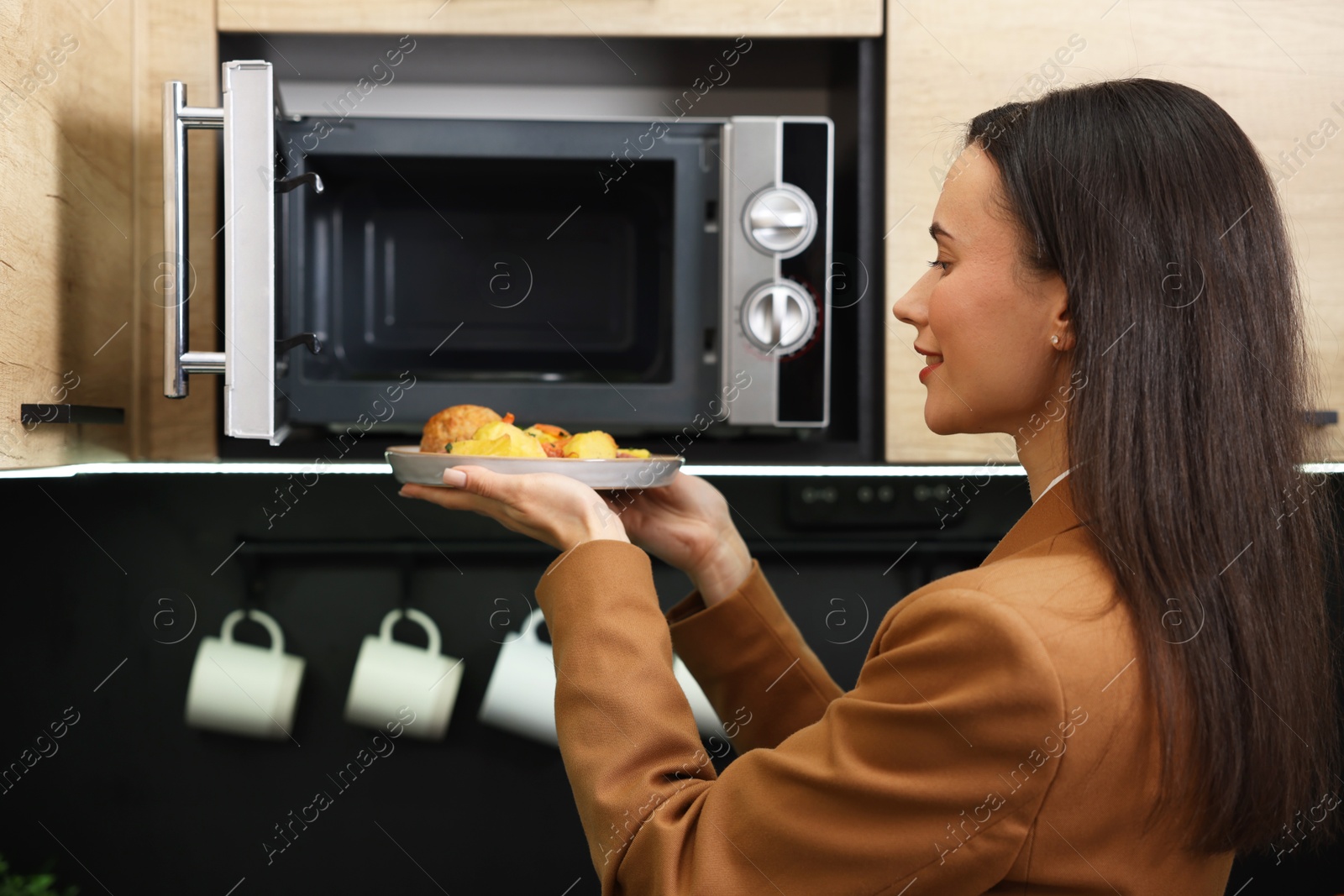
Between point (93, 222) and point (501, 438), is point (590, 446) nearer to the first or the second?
point (501, 438)

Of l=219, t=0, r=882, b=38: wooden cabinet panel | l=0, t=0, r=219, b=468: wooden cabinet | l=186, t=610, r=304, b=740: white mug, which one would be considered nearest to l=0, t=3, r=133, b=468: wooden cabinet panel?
l=0, t=0, r=219, b=468: wooden cabinet

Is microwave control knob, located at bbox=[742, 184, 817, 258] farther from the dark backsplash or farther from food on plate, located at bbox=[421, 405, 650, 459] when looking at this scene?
the dark backsplash

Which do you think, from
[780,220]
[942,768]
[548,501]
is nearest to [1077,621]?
[942,768]

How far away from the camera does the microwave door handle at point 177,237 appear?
80 centimetres

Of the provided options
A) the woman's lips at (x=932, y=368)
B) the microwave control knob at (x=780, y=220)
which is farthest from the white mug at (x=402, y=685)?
the woman's lips at (x=932, y=368)

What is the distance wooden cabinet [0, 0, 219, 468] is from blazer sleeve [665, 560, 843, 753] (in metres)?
0.49

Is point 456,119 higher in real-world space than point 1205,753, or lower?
higher

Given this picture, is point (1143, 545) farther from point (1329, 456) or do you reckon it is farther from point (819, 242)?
point (1329, 456)

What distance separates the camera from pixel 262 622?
1.23 m

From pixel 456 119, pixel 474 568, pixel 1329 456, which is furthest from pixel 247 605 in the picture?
pixel 1329 456

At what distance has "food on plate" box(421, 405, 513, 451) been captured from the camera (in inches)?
33.8

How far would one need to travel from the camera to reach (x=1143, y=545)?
0.56m

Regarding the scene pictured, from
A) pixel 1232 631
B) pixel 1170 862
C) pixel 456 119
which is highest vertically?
pixel 456 119

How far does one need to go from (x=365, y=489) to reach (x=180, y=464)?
11.9 inches
